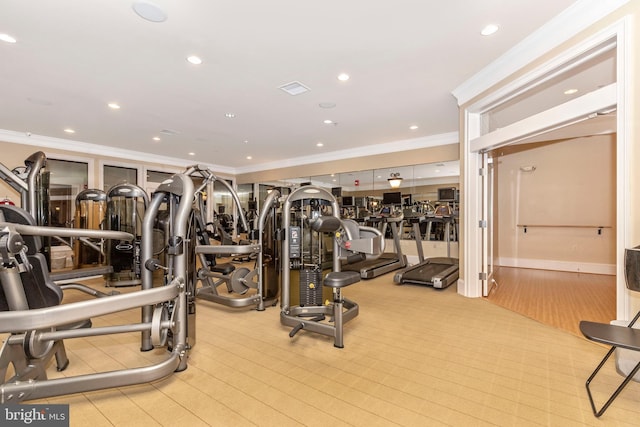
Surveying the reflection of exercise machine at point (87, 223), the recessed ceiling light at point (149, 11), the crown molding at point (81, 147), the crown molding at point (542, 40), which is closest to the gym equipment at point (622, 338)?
the crown molding at point (542, 40)

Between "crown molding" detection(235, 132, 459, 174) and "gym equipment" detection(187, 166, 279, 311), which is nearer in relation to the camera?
"gym equipment" detection(187, 166, 279, 311)

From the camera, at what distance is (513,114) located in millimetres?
5047

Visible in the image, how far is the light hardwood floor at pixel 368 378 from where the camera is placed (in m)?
1.83

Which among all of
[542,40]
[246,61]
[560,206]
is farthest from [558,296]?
[246,61]

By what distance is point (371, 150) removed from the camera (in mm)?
7918

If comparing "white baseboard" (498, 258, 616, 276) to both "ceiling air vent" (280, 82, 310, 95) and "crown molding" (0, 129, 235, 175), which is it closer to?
"ceiling air vent" (280, 82, 310, 95)

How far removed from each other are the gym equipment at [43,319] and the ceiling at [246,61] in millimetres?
2022

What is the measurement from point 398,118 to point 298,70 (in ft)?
8.37

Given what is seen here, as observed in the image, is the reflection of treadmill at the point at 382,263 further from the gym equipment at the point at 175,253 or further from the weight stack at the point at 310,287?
the gym equipment at the point at 175,253

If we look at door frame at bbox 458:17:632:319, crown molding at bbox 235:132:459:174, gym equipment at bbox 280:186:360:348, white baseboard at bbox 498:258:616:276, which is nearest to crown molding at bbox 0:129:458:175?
crown molding at bbox 235:132:459:174

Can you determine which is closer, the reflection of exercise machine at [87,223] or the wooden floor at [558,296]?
the wooden floor at [558,296]

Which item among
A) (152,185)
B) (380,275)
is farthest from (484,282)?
(152,185)

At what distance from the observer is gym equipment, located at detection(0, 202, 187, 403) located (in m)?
1.57

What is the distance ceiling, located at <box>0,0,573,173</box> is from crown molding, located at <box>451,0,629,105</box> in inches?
3.9
